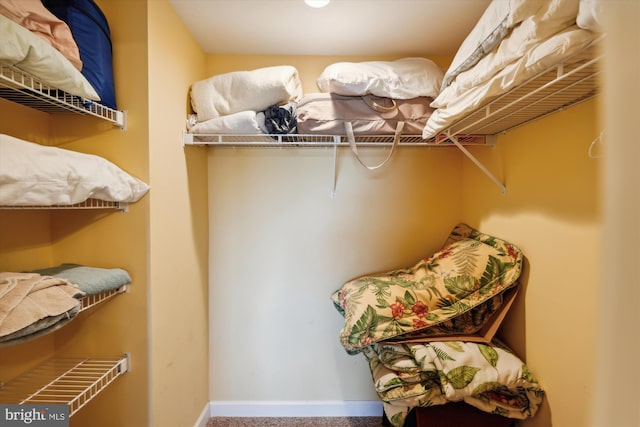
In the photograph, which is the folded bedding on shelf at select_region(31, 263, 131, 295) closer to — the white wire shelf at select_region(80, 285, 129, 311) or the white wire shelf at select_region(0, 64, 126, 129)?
the white wire shelf at select_region(80, 285, 129, 311)

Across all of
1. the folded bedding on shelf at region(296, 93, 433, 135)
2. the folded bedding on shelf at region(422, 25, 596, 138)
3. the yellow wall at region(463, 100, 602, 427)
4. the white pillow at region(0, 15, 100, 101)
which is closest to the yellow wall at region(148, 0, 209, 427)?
the white pillow at region(0, 15, 100, 101)

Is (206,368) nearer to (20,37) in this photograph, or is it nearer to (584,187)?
(20,37)

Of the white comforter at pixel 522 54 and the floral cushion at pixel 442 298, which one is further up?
the white comforter at pixel 522 54

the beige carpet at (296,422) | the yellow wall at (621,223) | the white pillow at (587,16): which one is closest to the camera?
→ the yellow wall at (621,223)

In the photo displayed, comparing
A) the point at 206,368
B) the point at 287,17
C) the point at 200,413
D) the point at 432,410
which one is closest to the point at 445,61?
the point at 287,17

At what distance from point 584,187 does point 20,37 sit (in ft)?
5.36

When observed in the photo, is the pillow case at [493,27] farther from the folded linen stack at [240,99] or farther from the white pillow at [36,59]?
the white pillow at [36,59]

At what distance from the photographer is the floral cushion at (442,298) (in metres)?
1.17

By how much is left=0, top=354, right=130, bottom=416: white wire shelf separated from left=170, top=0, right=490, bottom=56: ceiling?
156cm

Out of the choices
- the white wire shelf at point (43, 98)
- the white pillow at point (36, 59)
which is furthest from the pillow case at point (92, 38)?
the white pillow at point (36, 59)

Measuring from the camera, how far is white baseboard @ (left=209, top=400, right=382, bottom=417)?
1702mm

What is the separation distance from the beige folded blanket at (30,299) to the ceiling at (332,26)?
4.05 feet

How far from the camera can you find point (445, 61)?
1.67 meters

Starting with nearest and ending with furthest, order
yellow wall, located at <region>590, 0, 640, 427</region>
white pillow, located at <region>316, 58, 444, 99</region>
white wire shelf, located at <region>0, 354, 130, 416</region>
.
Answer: yellow wall, located at <region>590, 0, 640, 427</region>, white wire shelf, located at <region>0, 354, 130, 416</region>, white pillow, located at <region>316, 58, 444, 99</region>
